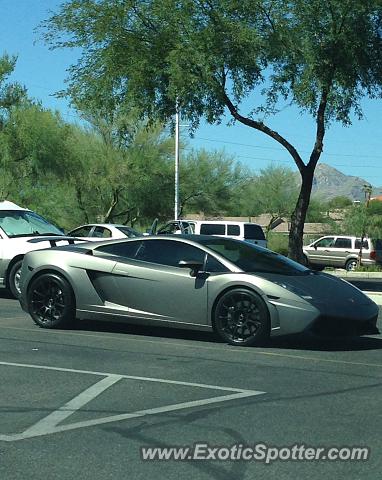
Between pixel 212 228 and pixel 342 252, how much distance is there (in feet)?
25.9

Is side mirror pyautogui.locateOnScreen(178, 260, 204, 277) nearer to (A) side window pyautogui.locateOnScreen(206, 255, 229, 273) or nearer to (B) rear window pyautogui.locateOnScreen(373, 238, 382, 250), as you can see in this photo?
(A) side window pyautogui.locateOnScreen(206, 255, 229, 273)

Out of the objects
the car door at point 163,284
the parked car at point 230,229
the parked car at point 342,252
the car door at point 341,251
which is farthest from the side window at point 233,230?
the car door at point 163,284

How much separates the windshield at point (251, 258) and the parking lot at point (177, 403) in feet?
2.90

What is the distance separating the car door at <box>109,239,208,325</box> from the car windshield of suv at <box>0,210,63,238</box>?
5.67m

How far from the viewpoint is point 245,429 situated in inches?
231

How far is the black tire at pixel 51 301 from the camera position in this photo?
10.6 metres

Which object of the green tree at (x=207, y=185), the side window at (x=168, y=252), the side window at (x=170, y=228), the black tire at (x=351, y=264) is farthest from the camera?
the green tree at (x=207, y=185)

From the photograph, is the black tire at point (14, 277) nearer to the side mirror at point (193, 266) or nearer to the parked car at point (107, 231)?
the side mirror at point (193, 266)

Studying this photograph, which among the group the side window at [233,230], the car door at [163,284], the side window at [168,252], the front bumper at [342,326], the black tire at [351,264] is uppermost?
the side window at [233,230]

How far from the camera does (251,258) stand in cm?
1019

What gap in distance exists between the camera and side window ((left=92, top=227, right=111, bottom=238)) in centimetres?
2379

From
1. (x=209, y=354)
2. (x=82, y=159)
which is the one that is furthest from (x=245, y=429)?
(x=82, y=159)

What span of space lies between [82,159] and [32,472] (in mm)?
37585

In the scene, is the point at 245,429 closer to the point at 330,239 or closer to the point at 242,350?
the point at 242,350
